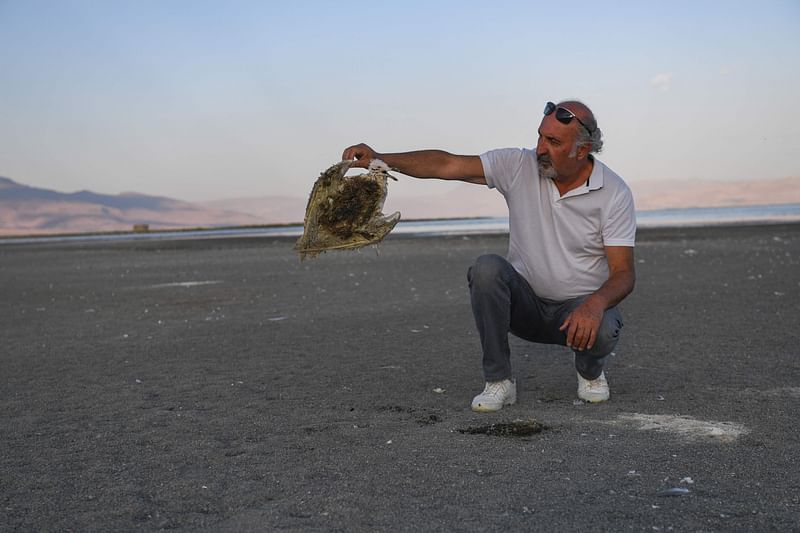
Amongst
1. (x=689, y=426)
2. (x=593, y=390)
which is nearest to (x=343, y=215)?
(x=593, y=390)

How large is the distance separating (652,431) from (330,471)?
180cm

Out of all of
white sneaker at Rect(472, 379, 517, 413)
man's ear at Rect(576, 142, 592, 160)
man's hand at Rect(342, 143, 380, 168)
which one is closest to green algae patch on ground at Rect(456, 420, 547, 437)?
white sneaker at Rect(472, 379, 517, 413)

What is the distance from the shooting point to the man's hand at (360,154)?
16.6 feet

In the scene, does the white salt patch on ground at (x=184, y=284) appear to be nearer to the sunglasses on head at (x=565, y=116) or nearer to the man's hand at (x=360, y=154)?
the man's hand at (x=360, y=154)

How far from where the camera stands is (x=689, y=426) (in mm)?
4531

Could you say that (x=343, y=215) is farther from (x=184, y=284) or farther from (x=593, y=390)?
(x=184, y=284)

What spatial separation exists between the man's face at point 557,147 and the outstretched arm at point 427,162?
18.1 inches

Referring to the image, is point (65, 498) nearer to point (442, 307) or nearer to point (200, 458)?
point (200, 458)

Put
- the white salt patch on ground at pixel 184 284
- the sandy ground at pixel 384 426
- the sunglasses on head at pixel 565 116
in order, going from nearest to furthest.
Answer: the sandy ground at pixel 384 426 → the sunglasses on head at pixel 565 116 → the white salt patch on ground at pixel 184 284

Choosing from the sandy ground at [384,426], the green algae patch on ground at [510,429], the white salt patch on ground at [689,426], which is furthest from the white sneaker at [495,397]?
the white salt patch on ground at [689,426]

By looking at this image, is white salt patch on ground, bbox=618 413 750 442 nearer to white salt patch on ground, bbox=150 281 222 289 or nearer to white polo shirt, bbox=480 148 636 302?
white polo shirt, bbox=480 148 636 302

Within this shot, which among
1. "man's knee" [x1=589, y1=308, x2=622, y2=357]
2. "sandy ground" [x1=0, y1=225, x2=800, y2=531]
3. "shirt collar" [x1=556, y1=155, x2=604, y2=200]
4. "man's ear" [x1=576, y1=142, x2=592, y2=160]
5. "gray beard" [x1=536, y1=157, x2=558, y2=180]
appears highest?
"man's ear" [x1=576, y1=142, x2=592, y2=160]

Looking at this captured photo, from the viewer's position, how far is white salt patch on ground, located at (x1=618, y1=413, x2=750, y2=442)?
170 inches

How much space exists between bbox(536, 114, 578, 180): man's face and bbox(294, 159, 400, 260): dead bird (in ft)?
3.43
